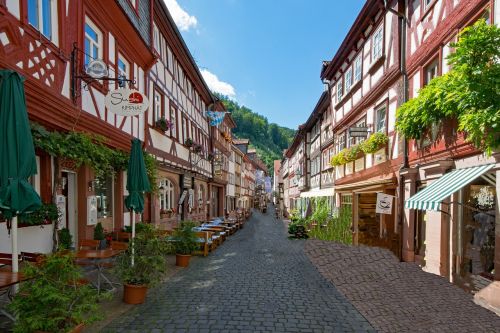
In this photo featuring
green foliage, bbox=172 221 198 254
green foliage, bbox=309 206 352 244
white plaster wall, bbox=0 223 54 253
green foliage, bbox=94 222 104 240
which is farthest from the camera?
green foliage, bbox=309 206 352 244

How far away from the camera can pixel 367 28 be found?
12.9 meters

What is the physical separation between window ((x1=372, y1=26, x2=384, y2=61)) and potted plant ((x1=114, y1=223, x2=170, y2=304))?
31.8ft

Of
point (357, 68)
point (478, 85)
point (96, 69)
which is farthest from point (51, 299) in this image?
point (357, 68)

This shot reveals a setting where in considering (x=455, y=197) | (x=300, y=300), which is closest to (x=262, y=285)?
(x=300, y=300)

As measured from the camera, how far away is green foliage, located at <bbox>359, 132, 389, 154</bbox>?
10.8 metres

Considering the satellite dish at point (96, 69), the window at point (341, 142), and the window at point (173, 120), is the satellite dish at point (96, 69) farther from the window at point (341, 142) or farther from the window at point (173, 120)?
the window at point (341, 142)

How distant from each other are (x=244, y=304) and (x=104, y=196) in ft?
20.0

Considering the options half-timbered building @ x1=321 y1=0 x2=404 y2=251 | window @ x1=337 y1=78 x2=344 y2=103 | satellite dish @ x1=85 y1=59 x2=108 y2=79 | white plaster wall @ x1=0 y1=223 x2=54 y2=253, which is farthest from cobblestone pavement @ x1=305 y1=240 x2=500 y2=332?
window @ x1=337 y1=78 x2=344 y2=103

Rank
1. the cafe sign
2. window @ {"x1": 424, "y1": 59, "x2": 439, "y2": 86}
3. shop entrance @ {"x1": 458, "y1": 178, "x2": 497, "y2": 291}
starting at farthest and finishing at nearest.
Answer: window @ {"x1": 424, "y1": 59, "x2": 439, "y2": 86} < the cafe sign < shop entrance @ {"x1": 458, "y1": 178, "x2": 497, "y2": 291}

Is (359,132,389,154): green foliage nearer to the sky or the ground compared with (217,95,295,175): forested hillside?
nearer to the ground

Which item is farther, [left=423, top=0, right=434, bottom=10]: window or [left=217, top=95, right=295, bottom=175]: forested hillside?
[left=217, top=95, right=295, bottom=175]: forested hillside

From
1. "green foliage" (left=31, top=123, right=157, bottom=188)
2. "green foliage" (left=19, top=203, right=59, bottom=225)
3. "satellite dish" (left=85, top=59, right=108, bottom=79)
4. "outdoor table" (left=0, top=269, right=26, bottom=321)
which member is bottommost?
"outdoor table" (left=0, top=269, right=26, bottom=321)

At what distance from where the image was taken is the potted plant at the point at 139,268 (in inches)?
222

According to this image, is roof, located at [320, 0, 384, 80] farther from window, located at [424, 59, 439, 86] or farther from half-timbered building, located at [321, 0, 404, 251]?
window, located at [424, 59, 439, 86]
